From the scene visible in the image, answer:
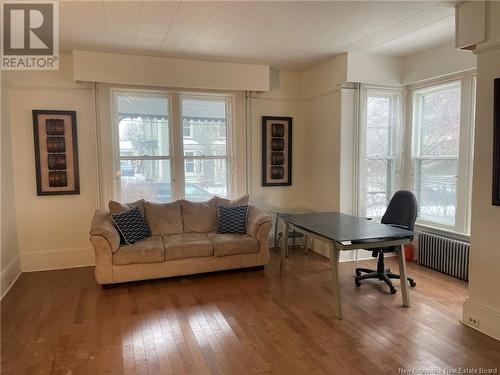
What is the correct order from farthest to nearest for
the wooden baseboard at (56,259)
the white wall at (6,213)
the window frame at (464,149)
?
the wooden baseboard at (56,259)
the window frame at (464,149)
the white wall at (6,213)

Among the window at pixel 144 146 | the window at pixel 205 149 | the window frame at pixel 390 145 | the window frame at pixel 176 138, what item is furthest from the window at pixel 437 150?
the window at pixel 144 146

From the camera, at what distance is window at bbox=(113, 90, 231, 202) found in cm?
488

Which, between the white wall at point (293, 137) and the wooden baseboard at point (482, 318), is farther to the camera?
the white wall at point (293, 137)

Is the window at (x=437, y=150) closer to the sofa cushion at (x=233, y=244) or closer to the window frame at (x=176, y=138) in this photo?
the sofa cushion at (x=233, y=244)

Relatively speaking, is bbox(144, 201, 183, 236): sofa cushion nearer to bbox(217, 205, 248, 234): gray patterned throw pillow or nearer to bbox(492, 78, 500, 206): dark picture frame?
bbox(217, 205, 248, 234): gray patterned throw pillow

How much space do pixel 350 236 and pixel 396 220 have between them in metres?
1.21

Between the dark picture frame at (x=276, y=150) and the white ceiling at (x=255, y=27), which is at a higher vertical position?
the white ceiling at (x=255, y=27)

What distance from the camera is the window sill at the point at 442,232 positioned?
13.9ft

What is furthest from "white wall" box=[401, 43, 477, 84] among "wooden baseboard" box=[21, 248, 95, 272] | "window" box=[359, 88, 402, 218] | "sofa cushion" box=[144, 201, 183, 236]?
"wooden baseboard" box=[21, 248, 95, 272]

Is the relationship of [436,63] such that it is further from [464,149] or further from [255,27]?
[255,27]

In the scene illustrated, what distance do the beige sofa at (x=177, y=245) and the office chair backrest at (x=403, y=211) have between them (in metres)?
1.44

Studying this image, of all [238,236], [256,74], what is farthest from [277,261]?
[256,74]

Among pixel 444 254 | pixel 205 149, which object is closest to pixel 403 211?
pixel 444 254

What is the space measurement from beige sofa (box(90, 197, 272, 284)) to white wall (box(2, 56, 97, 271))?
60 cm
